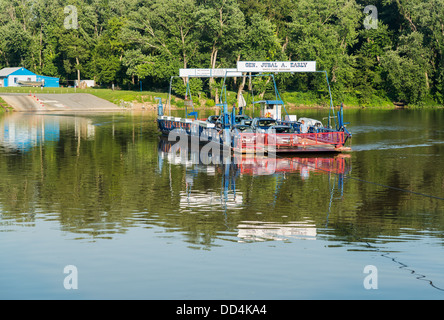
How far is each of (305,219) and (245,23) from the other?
100592 mm

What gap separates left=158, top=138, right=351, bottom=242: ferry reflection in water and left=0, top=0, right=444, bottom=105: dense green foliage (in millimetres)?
68216

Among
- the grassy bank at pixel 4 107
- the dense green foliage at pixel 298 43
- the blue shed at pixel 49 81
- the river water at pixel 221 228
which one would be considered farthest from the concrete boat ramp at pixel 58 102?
the river water at pixel 221 228

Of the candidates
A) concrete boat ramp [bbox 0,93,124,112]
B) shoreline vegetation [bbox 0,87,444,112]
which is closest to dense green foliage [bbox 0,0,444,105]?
shoreline vegetation [bbox 0,87,444,112]

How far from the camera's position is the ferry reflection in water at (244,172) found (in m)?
19.8

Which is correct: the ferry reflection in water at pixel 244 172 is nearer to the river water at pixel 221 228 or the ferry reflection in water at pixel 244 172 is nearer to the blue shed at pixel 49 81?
the river water at pixel 221 228

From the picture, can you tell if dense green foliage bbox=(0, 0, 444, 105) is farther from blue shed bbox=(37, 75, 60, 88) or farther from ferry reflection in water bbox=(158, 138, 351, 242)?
ferry reflection in water bbox=(158, 138, 351, 242)

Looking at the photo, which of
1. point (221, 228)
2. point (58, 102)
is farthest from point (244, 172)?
point (58, 102)

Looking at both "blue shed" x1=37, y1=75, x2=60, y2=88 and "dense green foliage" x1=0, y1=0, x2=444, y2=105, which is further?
"blue shed" x1=37, y1=75, x2=60, y2=88

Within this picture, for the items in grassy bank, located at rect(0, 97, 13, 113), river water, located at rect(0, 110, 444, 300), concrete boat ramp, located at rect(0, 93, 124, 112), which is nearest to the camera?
river water, located at rect(0, 110, 444, 300)

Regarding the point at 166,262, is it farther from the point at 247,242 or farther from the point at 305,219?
the point at 305,219

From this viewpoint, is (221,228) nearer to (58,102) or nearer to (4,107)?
(4,107)

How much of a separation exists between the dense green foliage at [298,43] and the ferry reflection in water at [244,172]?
6822cm

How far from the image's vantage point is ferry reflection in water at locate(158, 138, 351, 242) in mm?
19766

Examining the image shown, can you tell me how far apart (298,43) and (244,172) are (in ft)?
302
